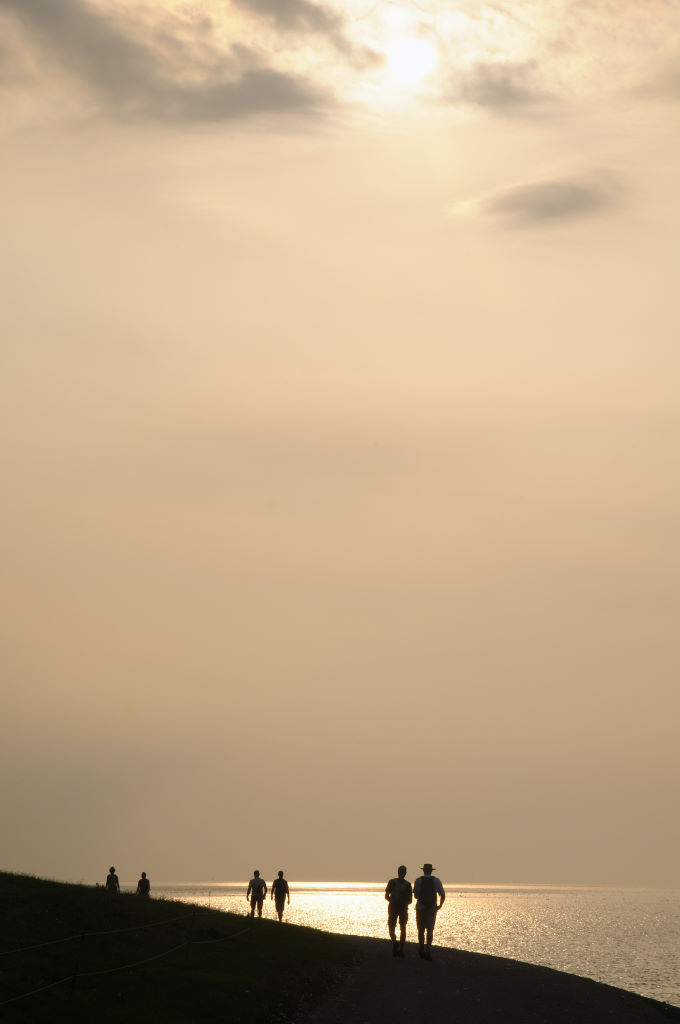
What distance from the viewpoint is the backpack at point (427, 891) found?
37688 millimetres

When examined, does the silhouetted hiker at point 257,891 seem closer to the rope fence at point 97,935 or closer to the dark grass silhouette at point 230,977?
the dark grass silhouette at point 230,977

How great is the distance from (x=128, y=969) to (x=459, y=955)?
15.0 meters

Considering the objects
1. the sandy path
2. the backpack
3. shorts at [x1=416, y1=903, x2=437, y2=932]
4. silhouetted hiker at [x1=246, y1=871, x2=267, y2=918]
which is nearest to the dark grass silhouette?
the sandy path

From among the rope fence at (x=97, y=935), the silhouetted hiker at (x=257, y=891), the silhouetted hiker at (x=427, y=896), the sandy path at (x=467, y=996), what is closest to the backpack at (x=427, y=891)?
the silhouetted hiker at (x=427, y=896)

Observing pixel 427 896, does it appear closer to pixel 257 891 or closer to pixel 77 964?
pixel 77 964

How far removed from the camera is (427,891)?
37719 mm

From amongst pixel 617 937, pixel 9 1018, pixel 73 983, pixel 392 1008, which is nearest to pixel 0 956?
pixel 73 983

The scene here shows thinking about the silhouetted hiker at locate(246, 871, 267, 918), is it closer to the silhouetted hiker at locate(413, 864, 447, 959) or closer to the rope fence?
the rope fence

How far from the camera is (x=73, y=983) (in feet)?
92.0

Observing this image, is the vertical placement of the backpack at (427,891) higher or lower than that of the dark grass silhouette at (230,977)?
higher

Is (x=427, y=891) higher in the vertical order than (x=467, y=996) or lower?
higher

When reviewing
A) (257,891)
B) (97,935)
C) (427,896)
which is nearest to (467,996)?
(427,896)

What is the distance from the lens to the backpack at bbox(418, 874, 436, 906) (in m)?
37.7

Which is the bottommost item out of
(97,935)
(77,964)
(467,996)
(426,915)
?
(467,996)
